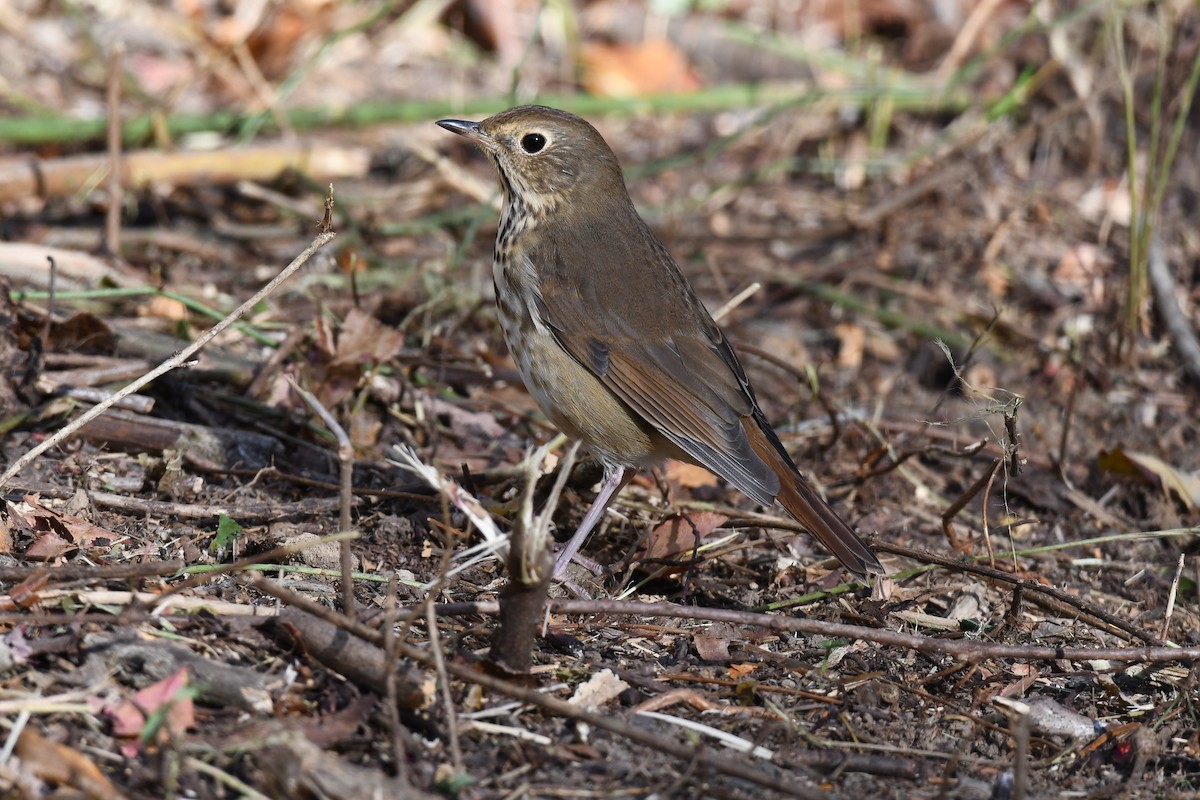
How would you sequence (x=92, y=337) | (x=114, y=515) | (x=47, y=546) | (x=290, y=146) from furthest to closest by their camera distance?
(x=290, y=146) → (x=92, y=337) → (x=114, y=515) → (x=47, y=546)

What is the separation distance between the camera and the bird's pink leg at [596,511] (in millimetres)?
4047

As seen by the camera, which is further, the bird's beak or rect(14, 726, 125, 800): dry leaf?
the bird's beak

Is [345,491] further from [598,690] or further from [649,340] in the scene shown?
[649,340]

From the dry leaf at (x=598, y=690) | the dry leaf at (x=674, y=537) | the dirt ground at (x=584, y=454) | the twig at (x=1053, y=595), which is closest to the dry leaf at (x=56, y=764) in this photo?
the dirt ground at (x=584, y=454)

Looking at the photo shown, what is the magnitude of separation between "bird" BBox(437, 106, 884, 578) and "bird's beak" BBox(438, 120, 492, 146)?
0.08ft

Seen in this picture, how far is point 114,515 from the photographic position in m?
3.82

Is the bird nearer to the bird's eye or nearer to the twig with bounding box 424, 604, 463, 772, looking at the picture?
the bird's eye

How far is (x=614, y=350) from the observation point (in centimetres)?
425

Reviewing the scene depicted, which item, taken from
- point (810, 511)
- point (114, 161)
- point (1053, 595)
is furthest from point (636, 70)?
point (1053, 595)

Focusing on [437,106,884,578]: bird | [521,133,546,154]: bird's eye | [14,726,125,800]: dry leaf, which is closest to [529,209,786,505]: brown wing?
[437,106,884,578]: bird

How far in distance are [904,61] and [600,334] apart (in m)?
5.27

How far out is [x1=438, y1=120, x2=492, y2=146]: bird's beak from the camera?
463 cm

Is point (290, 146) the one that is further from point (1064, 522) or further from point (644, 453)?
point (1064, 522)

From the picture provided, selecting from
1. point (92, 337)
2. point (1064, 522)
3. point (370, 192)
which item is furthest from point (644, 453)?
point (370, 192)
